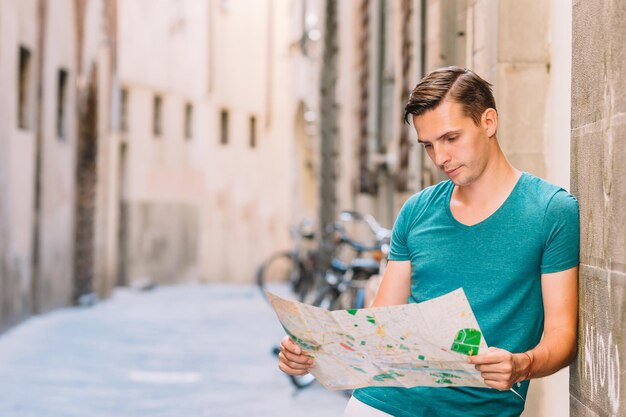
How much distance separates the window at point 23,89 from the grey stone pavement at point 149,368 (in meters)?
2.60

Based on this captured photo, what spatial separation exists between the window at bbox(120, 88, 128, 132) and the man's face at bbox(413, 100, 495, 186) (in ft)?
82.3

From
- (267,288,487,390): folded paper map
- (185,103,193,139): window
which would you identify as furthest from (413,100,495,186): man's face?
(185,103,193,139): window

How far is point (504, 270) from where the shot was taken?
2.61 meters

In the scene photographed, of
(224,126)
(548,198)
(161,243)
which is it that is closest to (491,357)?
(548,198)

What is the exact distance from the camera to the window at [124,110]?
2725 centimetres

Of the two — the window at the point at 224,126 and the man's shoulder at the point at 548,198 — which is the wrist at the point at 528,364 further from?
the window at the point at 224,126

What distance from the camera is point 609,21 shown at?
7.95ft

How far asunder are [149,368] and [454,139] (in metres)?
8.75

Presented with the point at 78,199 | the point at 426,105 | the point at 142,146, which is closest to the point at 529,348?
the point at 426,105

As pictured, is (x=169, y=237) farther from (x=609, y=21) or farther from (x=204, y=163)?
(x=609, y=21)

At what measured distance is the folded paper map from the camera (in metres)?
2.37

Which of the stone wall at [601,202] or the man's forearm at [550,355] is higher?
the stone wall at [601,202]

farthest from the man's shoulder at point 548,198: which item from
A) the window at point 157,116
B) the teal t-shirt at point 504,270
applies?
the window at point 157,116

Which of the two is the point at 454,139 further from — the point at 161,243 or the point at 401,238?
the point at 161,243
